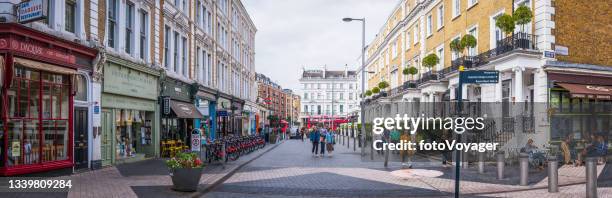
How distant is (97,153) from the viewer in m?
15.8

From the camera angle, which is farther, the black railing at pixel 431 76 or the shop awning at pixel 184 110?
the black railing at pixel 431 76

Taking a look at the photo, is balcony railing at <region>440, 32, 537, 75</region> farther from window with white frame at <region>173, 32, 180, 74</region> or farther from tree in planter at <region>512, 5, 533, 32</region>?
window with white frame at <region>173, 32, 180, 74</region>

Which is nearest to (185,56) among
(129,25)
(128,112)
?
(129,25)

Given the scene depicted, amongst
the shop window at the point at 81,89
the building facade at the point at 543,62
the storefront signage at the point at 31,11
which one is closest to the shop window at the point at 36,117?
the shop window at the point at 81,89

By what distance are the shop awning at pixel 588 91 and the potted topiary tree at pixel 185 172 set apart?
15331mm

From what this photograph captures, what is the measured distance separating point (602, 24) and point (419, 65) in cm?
1765

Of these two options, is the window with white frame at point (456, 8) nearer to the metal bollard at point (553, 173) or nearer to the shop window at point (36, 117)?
the metal bollard at point (553, 173)

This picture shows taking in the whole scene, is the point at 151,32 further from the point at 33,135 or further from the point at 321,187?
the point at 321,187

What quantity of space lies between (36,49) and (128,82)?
19.7 ft

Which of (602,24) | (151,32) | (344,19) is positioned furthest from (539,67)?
(151,32)

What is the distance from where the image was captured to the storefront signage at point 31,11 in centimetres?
1131

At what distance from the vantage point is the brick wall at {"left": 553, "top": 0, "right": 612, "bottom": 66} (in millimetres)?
20328

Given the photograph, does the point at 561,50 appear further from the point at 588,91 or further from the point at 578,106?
the point at 578,106

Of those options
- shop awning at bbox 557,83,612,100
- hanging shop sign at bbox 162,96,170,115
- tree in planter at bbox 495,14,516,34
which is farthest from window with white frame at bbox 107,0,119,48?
shop awning at bbox 557,83,612,100
